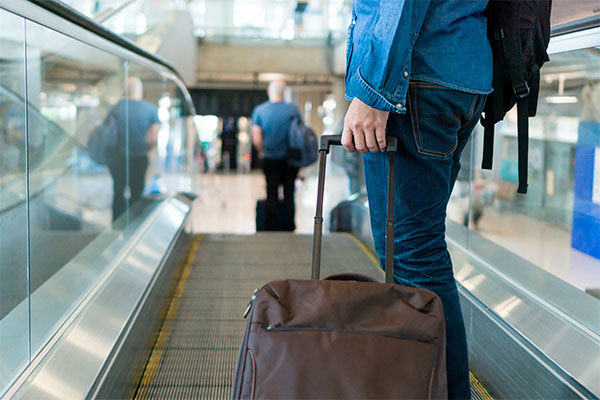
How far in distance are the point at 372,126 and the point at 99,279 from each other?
158 centimetres

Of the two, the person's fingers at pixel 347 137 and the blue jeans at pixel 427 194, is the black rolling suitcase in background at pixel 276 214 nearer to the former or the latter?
the blue jeans at pixel 427 194

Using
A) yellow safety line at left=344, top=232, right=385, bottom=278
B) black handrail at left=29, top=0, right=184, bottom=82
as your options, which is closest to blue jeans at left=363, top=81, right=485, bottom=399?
black handrail at left=29, top=0, right=184, bottom=82

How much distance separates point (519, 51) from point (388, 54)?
1.24ft

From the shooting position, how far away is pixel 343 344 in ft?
4.08

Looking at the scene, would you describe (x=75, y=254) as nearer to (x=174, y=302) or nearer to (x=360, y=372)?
(x=174, y=302)

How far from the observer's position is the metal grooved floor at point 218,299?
91.0 inches

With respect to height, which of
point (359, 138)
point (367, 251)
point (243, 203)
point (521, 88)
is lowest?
point (243, 203)

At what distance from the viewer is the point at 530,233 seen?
312cm

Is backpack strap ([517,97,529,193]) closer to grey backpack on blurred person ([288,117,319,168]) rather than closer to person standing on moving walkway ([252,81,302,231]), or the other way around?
grey backpack on blurred person ([288,117,319,168])

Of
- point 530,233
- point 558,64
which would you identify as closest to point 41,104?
point 558,64

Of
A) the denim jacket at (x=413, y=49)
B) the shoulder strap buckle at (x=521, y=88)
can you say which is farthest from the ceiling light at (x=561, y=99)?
the denim jacket at (x=413, y=49)

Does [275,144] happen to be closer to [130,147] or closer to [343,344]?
[130,147]

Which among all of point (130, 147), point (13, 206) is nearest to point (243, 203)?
point (130, 147)

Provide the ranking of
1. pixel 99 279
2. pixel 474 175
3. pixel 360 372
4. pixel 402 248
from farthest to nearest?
pixel 474 175, pixel 99 279, pixel 402 248, pixel 360 372
